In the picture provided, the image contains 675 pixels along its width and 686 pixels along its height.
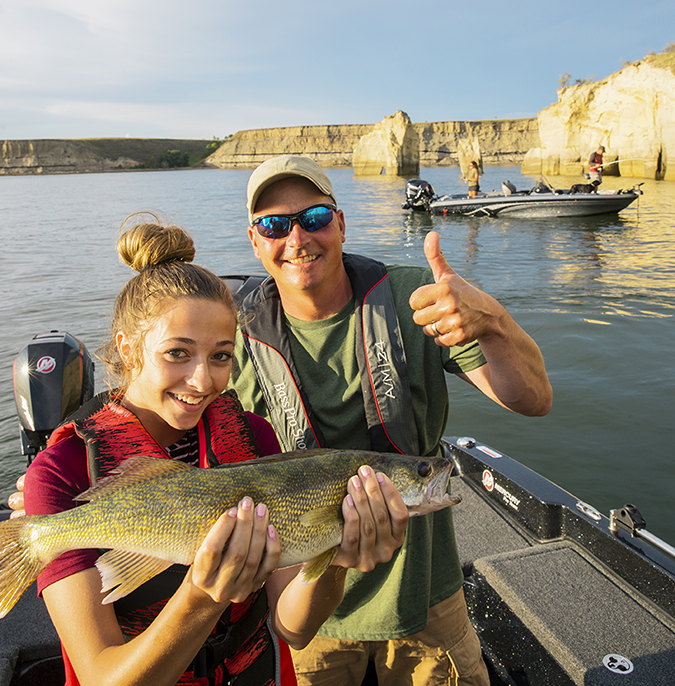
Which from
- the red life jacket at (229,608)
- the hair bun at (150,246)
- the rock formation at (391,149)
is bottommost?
the red life jacket at (229,608)

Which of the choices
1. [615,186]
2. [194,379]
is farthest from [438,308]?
[615,186]

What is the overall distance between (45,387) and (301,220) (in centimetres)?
249


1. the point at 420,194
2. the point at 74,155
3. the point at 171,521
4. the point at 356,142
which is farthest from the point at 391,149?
the point at 74,155

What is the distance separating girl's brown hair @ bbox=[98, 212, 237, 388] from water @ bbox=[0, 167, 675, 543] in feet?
1.84

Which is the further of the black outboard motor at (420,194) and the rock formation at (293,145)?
the rock formation at (293,145)

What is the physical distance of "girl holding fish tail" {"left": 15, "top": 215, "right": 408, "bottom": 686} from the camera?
5.60ft

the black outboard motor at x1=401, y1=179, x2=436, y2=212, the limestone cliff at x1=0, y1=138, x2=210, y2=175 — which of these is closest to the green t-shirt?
the black outboard motor at x1=401, y1=179, x2=436, y2=212

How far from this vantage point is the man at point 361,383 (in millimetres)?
2580

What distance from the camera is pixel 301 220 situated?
2.77 meters

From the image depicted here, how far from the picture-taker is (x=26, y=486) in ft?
6.08

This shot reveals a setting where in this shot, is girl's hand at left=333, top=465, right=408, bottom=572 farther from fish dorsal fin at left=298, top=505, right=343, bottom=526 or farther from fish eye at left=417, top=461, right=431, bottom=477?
fish eye at left=417, top=461, right=431, bottom=477

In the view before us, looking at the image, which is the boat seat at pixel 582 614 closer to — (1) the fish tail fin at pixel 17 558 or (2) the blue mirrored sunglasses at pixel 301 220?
(2) the blue mirrored sunglasses at pixel 301 220

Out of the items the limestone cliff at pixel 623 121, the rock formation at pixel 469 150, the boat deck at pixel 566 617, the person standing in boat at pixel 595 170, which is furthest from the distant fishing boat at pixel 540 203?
the boat deck at pixel 566 617

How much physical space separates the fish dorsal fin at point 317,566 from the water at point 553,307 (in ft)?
5.81
